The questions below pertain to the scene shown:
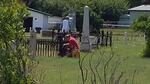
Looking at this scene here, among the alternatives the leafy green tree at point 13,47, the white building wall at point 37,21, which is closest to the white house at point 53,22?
the white building wall at point 37,21

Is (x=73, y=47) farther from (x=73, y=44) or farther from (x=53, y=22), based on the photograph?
(x=53, y=22)

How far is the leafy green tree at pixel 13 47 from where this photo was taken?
20.6 feet

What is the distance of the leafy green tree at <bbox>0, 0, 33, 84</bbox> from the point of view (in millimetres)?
6273

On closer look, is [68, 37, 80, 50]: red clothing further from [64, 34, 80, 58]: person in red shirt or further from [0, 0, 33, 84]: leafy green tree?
[0, 0, 33, 84]: leafy green tree

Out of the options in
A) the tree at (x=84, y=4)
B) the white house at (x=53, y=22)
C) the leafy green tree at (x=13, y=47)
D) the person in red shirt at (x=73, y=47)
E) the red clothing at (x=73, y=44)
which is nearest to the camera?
the leafy green tree at (x=13, y=47)

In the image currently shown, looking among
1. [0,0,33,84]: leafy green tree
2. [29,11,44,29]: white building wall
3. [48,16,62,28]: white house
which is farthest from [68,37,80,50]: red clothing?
[29,11,44,29]: white building wall

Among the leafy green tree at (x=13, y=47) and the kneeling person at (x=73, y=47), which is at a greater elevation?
the leafy green tree at (x=13, y=47)

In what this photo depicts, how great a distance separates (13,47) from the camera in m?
6.51

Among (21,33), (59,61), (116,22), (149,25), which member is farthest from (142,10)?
(21,33)

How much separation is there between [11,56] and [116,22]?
74.5 metres

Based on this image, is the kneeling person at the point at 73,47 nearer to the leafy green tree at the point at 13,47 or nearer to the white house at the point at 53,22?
the leafy green tree at the point at 13,47

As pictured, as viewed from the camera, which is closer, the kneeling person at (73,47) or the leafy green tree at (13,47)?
the leafy green tree at (13,47)

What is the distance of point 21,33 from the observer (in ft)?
21.9

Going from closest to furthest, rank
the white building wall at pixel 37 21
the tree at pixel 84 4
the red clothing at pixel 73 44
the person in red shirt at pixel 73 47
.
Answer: the person in red shirt at pixel 73 47, the red clothing at pixel 73 44, the white building wall at pixel 37 21, the tree at pixel 84 4
